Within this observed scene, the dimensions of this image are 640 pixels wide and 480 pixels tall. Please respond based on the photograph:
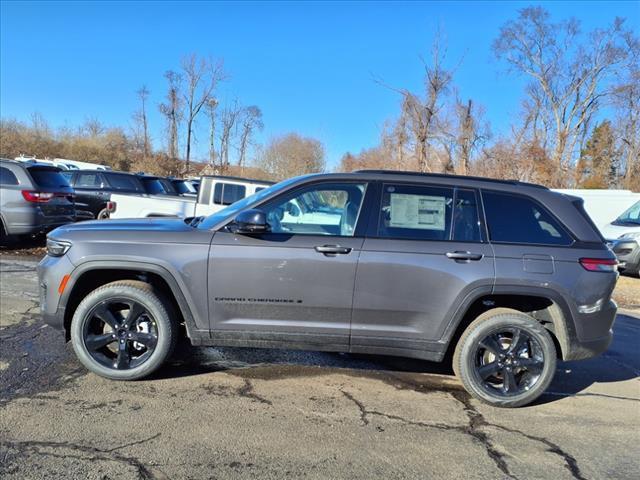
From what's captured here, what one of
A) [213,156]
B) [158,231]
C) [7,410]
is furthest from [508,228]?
[213,156]

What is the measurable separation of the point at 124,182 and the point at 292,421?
40.1 ft

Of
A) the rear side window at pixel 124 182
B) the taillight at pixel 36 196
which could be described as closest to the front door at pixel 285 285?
the taillight at pixel 36 196

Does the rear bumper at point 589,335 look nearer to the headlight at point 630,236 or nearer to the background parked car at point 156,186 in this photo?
the headlight at point 630,236

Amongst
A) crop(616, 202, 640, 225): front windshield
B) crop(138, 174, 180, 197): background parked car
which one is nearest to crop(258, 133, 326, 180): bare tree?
crop(138, 174, 180, 197): background parked car

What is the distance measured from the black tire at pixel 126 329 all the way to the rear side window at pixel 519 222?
9.15 ft

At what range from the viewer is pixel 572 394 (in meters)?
4.14

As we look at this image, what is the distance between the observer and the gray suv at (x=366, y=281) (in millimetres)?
3646

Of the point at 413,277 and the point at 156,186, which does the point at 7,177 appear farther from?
the point at 413,277

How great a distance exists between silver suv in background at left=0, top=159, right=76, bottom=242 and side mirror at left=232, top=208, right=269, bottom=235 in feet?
23.8

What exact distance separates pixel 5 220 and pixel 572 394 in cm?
981

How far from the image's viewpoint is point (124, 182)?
13734 mm

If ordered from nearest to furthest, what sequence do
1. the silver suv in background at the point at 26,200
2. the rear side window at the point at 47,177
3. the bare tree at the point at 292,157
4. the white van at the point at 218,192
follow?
the silver suv in background at the point at 26,200
the rear side window at the point at 47,177
the white van at the point at 218,192
the bare tree at the point at 292,157

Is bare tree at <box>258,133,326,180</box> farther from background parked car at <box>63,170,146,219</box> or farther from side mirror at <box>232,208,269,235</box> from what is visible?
side mirror at <box>232,208,269,235</box>

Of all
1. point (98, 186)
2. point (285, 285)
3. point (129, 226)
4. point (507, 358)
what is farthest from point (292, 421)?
point (98, 186)
